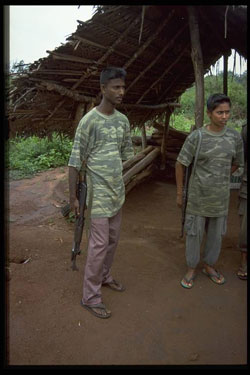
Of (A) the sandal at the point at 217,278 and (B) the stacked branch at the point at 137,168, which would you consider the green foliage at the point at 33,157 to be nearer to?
(B) the stacked branch at the point at 137,168

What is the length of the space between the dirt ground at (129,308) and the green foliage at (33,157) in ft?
14.9

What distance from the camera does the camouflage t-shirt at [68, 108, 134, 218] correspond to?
2.54m

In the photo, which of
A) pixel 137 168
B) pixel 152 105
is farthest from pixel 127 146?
pixel 152 105

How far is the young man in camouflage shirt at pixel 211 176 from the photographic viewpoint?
274cm

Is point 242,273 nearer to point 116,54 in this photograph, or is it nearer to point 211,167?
point 211,167

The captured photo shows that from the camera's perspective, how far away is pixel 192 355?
7.28ft

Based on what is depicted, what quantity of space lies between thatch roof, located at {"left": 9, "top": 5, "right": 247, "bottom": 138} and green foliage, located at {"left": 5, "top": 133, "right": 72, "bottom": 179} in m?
3.94

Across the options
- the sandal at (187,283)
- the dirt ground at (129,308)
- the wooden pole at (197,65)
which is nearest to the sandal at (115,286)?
the dirt ground at (129,308)

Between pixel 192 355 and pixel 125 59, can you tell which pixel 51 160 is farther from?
pixel 192 355

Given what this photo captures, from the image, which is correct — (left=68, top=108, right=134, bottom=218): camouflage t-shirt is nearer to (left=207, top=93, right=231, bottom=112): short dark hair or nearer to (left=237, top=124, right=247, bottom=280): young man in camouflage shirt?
(left=207, top=93, right=231, bottom=112): short dark hair

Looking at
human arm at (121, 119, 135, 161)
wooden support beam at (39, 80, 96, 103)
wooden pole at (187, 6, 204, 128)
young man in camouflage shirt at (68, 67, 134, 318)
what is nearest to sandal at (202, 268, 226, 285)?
young man in camouflage shirt at (68, 67, 134, 318)

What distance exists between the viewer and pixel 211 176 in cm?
284
